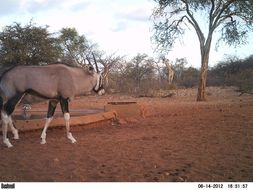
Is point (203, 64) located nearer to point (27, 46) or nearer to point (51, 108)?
point (27, 46)

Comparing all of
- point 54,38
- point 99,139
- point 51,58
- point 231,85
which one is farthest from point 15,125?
point 231,85

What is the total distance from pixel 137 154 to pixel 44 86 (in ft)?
9.02

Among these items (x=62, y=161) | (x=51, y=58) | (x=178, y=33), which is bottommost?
(x=62, y=161)

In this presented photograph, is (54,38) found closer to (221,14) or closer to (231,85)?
(221,14)

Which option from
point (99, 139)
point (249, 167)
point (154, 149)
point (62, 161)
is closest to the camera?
point (249, 167)

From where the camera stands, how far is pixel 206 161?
6.40 m

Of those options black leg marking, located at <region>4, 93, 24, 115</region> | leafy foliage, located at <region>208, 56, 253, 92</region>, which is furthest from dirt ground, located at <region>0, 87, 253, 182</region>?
leafy foliage, located at <region>208, 56, 253, 92</region>

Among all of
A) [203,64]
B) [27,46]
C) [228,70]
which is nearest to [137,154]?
[27,46]

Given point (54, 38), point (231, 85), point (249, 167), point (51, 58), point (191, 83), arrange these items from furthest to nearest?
point (191, 83), point (231, 85), point (54, 38), point (51, 58), point (249, 167)

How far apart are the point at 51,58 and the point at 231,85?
17.7m

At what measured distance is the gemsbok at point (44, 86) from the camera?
8484mm

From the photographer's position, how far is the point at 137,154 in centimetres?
706

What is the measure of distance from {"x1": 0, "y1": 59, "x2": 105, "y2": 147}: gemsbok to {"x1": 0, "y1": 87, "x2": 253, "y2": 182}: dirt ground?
0.53m

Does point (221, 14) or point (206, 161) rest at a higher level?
point (221, 14)
